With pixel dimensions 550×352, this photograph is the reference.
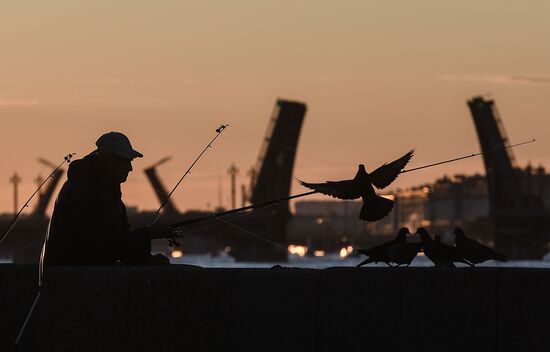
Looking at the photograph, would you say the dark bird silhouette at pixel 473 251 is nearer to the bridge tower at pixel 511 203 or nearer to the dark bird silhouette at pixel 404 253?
the dark bird silhouette at pixel 404 253

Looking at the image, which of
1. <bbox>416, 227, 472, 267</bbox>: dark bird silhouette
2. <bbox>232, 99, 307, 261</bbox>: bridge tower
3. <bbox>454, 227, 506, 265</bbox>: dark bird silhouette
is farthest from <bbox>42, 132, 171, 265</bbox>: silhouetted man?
<bbox>232, 99, 307, 261</bbox>: bridge tower

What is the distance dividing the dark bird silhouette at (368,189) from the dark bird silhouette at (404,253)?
453 millimetres

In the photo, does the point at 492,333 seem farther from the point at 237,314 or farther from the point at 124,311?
the point at 124,311

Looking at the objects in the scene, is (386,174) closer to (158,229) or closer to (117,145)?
(158,229)

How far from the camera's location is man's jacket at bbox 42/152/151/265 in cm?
830

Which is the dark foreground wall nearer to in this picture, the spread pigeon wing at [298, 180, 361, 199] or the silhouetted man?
the silhouetted man

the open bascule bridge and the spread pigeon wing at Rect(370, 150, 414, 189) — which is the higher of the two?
the spread pigeon wing at Rect(370, 150, 414, 189)

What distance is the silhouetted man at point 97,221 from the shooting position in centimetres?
831

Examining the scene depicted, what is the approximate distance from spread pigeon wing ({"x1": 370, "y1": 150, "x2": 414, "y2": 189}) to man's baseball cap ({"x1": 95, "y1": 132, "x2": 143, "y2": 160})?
1.21 metres

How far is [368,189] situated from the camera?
8.75 metres

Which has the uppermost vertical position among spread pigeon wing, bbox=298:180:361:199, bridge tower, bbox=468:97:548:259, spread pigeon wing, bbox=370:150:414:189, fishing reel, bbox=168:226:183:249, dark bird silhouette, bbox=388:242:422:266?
bridge tower, bbox=468:97:548:259

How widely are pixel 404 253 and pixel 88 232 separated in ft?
4.91

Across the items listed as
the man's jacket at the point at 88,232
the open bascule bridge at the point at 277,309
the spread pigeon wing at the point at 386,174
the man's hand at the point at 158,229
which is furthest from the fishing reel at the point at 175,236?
the spread pigeon wing at the point at 386,174

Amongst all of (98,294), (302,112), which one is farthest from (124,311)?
(302,112)
